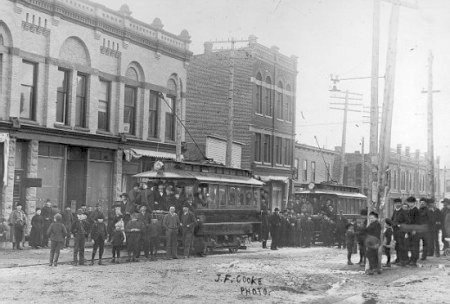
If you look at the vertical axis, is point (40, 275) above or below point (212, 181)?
below

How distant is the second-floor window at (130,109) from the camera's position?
1195 inches

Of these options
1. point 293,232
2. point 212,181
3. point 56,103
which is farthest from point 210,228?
point 56,103

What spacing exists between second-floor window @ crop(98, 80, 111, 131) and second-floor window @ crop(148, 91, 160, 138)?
10.2 ft

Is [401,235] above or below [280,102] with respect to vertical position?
below

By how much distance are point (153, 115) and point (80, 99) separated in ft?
17.2

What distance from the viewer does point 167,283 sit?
13742mm

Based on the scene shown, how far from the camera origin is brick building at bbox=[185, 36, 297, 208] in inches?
1629

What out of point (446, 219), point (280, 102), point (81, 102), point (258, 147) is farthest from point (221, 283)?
point (280, 102)

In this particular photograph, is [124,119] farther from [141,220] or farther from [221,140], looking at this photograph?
[141,220]

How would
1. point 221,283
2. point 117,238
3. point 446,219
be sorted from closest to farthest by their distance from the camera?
point 221,283
point 117,238
point 446,219

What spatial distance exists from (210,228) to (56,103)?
28.9ft

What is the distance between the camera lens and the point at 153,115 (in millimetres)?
32250

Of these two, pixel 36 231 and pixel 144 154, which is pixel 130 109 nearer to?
pixel 144 154

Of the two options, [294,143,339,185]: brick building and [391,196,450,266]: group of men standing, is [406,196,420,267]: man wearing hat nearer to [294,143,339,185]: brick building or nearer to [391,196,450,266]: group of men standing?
[391,196,450,266]: group of men standing
